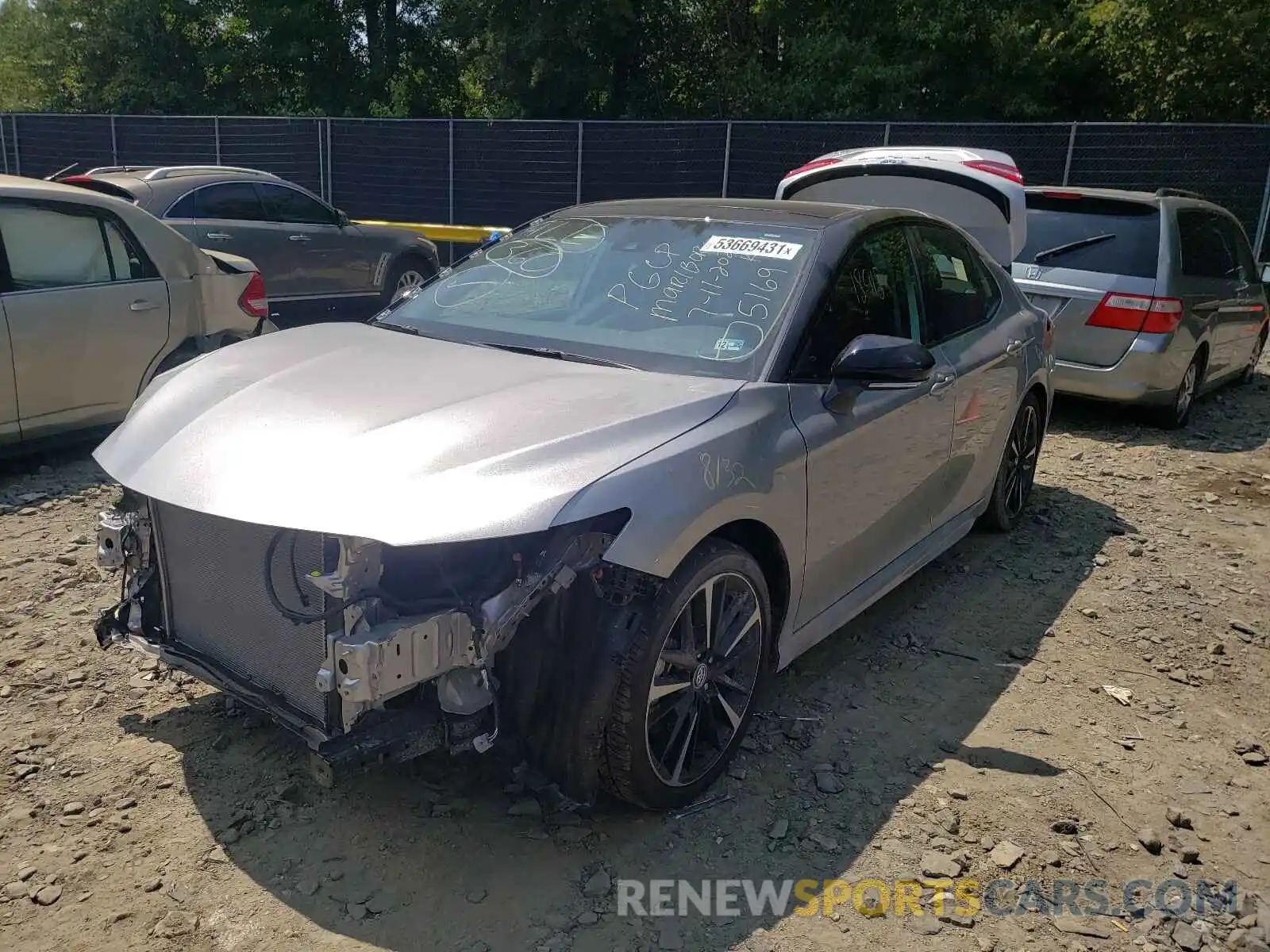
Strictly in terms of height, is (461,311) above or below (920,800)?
above

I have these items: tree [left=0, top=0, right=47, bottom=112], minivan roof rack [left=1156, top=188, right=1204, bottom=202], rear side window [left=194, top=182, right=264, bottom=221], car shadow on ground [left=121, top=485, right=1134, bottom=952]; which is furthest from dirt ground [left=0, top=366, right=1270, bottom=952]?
tree [left=0, top=0, right=47, bottom=112]

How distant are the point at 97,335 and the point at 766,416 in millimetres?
4392

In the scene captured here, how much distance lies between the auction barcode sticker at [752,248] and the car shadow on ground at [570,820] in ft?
5.18

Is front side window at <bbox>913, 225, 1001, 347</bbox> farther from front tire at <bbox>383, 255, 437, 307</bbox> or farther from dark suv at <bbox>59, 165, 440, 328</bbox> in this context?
front tire at <bbox>383, 255, 437, 307</bbox>

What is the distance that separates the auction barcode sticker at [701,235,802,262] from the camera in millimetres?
3910

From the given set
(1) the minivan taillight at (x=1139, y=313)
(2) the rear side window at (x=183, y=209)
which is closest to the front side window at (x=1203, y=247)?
(1) the minivan taillight at (x=1139, y=313)

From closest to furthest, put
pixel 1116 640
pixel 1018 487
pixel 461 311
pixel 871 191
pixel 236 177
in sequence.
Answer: pixel 461 311, pixel 1116 640, pixel 1018 487, pixel 871 191, pixel 236 177

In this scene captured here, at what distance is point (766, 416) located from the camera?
3.35 meters

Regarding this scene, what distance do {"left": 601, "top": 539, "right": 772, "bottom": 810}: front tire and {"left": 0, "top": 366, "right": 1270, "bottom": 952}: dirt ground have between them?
17cm

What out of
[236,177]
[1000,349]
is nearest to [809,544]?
[1000,349]

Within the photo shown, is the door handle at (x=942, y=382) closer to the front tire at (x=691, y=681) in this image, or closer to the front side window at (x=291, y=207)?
the front tire at (x=691, y=681)

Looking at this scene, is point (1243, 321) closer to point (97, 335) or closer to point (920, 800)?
point (920, 800)

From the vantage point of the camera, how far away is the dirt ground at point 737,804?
9.11 ft

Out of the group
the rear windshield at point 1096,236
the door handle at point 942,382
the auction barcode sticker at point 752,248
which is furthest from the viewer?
the rear windshield at point 1096,236
